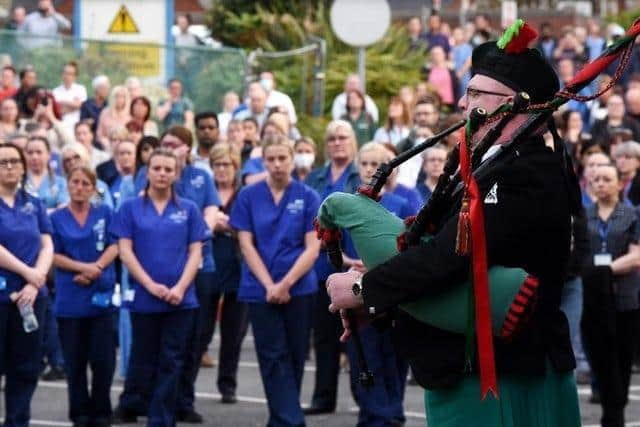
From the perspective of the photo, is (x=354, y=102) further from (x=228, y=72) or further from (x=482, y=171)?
(x=482, y=171)

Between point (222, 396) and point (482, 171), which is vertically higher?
point (482, 171)

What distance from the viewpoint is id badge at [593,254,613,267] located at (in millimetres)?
12047

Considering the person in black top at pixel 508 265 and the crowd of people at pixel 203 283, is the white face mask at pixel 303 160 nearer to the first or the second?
the crowd of people at pixel 203 283

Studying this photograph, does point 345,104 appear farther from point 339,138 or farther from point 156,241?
point 156,241

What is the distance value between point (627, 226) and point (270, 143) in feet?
8.57

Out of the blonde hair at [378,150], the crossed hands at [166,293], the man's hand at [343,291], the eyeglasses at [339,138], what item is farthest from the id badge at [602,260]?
the man's hand at [343,291]

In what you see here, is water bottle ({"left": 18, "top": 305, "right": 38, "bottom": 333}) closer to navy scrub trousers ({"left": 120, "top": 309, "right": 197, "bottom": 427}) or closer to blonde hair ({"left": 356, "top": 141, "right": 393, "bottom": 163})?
navy scrub trousers ({"left": 120, "top": 309, "right": 197, "bottom": 427})

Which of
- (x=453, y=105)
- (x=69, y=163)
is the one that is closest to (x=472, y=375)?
(x=69, y=163)

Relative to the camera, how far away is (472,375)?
5.89 meters

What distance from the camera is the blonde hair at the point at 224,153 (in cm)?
1417

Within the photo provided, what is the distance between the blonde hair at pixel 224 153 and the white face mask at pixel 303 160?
723mm

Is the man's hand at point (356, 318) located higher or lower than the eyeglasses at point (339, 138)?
lower

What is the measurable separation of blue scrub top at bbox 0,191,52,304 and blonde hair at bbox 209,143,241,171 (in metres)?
2.98

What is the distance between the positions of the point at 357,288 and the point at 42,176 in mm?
9129
